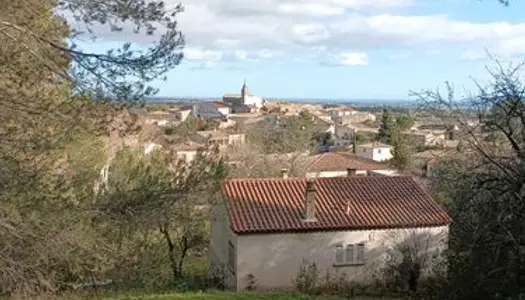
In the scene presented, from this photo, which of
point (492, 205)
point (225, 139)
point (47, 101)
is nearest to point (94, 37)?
point (47, 101)

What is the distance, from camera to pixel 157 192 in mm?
11188

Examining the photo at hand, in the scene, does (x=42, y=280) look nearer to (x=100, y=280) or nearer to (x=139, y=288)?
(x=100, y=280)

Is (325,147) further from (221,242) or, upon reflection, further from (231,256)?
(231,256)

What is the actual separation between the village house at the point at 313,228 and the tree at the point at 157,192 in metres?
4.21

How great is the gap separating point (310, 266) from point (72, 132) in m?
12.5

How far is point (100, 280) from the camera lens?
14.7 meters

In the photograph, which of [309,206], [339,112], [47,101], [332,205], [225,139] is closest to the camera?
[47,101]

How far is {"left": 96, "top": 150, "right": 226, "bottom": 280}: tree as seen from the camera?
35.0 ft

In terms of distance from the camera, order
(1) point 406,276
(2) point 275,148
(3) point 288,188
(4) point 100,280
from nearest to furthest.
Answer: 1. (4) point 100,280
2. (1) point 406,276
3. (3) point 288,188
4. (2) point 275,148

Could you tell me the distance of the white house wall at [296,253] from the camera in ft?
66.2

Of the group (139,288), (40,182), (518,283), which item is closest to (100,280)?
(139,288)

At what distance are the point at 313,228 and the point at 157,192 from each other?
33.0ft

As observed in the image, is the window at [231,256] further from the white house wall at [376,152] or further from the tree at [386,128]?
the tree at [386,128]

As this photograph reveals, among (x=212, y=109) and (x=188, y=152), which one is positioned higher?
(x=188, y=152)
